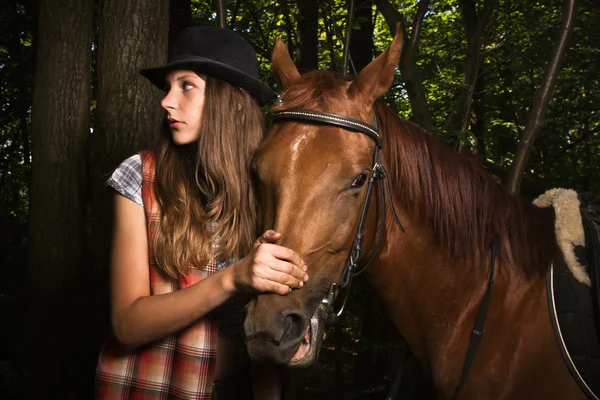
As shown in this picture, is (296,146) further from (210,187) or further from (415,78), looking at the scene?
(415,78)

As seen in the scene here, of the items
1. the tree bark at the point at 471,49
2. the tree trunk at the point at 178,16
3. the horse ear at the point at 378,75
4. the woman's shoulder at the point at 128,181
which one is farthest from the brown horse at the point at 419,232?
the tree trunk at the point at 178,16

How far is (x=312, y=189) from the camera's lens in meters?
1.69

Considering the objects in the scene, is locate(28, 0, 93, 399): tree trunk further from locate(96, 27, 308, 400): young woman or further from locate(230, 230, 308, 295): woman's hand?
locate(230, 230, 308, 295): woman's hand

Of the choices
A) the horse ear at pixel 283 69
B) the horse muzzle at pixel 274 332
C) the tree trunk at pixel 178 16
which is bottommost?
the horse muzzle at pixel 274 332

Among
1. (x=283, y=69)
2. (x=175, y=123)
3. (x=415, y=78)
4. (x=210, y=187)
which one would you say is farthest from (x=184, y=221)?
(x=415, y=78)

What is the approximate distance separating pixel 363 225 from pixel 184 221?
0.66 metres

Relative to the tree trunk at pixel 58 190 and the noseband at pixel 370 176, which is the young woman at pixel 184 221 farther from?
the tree trunk at pixel 58 190

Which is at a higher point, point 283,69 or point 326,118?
point 283,69

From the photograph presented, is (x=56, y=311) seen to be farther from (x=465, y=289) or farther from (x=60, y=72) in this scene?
(x=465, y=289)

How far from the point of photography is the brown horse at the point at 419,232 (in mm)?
1735

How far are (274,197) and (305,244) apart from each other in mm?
202

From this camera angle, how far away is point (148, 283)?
1.70 meters

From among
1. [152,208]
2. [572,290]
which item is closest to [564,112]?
[572,290]

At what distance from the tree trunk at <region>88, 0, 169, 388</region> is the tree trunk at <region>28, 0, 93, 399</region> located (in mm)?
455
